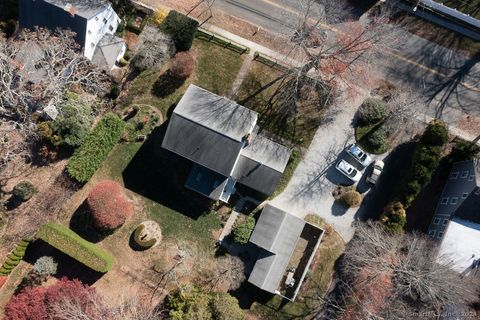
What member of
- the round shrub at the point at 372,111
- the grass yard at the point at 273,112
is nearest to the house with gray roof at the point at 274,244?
the grass yard at the point at 273,112

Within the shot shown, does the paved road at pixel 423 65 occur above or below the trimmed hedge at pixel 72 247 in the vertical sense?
above

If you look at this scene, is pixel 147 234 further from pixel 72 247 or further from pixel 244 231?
pixel 244 231

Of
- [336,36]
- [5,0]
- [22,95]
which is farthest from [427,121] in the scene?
[5,0]

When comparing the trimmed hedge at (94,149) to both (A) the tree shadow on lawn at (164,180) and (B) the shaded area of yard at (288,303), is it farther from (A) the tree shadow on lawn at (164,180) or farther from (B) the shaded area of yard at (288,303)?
(B) the shaded area of yard at (288,303)

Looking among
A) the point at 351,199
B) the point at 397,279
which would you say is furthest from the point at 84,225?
the point at 397,279

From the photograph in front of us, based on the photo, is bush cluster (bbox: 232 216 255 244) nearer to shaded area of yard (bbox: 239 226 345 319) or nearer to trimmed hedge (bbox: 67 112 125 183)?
shaded area of yard (bbox: 239 226 345 319)

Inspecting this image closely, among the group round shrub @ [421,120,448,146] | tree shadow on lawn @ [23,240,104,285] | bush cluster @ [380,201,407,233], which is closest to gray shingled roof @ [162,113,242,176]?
tree shadow on lawn @ [23,240,104,285]
